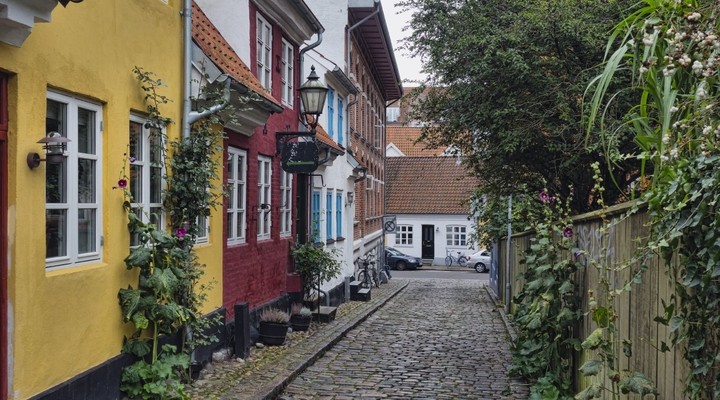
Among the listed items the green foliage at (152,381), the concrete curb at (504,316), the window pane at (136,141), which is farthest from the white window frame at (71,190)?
the concrete curb at (504,316)

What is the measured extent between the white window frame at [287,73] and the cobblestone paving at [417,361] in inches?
176

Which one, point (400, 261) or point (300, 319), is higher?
point (300, 319)

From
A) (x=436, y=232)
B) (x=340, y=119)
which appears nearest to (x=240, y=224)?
(x=340, y=119)

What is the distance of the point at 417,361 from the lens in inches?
430

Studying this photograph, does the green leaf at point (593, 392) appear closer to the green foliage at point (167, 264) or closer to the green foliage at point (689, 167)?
the green foliage at point (689, 167)

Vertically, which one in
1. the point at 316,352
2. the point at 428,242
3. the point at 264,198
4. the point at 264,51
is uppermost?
the point at 264,51

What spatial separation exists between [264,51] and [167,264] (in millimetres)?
5778

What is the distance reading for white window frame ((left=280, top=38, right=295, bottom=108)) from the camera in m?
13.3

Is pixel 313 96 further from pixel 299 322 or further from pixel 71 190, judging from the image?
pixel 71 190

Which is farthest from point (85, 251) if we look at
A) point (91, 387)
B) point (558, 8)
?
point (558, 8)

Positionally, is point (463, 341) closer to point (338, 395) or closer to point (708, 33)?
point (338, 395)

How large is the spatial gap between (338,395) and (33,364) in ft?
12.8

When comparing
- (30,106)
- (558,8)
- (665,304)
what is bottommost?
(665,304)

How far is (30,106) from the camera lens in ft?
17.4
